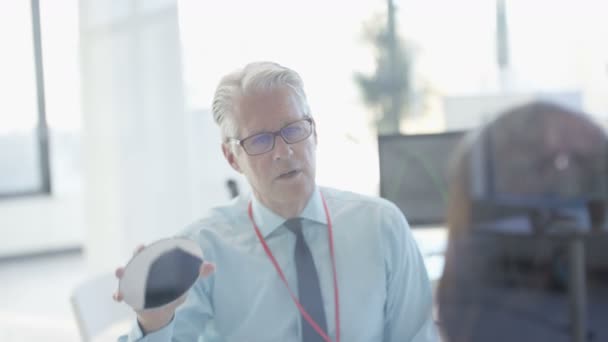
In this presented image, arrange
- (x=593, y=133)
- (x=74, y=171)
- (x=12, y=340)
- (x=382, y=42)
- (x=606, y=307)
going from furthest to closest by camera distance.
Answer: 1. (x=74, y=171)
2. (x=382, y=42)
3. (x=12, y=340)
4. (x=606, y=307)
5. (x=593, y=133)

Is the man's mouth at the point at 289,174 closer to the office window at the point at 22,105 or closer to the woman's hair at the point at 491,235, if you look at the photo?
the woman's hair at the point at 491,235

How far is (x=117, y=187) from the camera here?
90.7 inches

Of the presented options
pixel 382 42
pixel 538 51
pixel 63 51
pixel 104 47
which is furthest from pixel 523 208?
pixel 63 51

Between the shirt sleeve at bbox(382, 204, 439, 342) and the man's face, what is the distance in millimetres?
187

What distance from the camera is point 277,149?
92 centimetres

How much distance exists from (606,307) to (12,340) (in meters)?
2.77

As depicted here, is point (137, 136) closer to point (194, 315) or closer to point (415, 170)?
point (415, 170)

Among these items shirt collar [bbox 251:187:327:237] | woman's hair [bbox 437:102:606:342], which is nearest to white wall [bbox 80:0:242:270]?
shirt collar [bbox 251:187:327:237]

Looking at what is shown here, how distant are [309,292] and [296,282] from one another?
3 cm

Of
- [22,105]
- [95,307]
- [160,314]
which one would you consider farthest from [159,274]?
[22,105]

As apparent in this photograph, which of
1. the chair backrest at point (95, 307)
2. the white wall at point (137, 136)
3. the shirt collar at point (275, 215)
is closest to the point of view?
the shirt collar at point (275, 215)

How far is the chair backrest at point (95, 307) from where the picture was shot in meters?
1.36

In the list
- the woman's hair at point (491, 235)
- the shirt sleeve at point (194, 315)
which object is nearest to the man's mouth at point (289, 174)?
the shirt sleeve at point (194, 315)

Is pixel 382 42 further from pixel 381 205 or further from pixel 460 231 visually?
pixel 460 231
